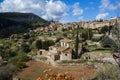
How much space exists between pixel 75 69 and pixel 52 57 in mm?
8842

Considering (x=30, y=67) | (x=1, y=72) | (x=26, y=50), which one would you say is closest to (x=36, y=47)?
(x=26, y=50)

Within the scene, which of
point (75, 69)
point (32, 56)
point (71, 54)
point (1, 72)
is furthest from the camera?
point (32, 56)

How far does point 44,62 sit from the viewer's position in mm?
48844

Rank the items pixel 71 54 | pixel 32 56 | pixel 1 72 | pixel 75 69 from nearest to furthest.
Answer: pixel 1 72
pixel 75 69
pixel 71 54
pixel 32 56

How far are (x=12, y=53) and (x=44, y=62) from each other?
34.6 ft

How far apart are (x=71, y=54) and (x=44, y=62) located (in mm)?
5269

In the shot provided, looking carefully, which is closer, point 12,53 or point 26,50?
point 12,53

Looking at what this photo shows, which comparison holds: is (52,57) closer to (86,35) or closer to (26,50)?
(26,50)

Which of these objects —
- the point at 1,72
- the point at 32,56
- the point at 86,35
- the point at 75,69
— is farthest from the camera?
the point at 86,35

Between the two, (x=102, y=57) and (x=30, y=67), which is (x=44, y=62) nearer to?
(x=30, y=67)

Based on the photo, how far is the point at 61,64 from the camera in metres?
44.1

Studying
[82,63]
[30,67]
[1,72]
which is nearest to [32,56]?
[30,67]

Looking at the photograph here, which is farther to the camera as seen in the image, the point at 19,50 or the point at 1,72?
the point at 19,50

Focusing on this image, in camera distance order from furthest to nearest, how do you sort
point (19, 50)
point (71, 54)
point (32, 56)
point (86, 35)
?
point (86, 35) → point (19, 50) → point (32, 56) → point (71, 54)
